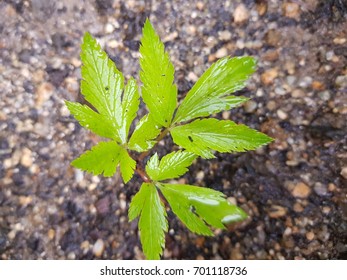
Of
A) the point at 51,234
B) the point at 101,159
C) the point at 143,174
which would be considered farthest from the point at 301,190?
the point at 51,234

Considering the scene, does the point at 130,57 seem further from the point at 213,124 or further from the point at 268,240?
the point at 268,240

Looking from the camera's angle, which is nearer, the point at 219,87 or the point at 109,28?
the point at 219,87

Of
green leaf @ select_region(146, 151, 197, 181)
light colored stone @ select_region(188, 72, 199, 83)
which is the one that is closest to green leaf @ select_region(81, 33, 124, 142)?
green leaf @ select_region(146, 151, 197, 181)

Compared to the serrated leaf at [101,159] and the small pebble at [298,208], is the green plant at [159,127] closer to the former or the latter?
the serrated leaf at [101,159]

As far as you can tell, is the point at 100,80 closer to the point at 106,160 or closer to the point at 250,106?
the point at 106,160

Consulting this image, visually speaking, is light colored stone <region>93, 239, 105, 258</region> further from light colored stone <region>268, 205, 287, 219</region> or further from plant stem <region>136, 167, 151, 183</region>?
light colored stone <region>268, 205, 287, 219</region>
